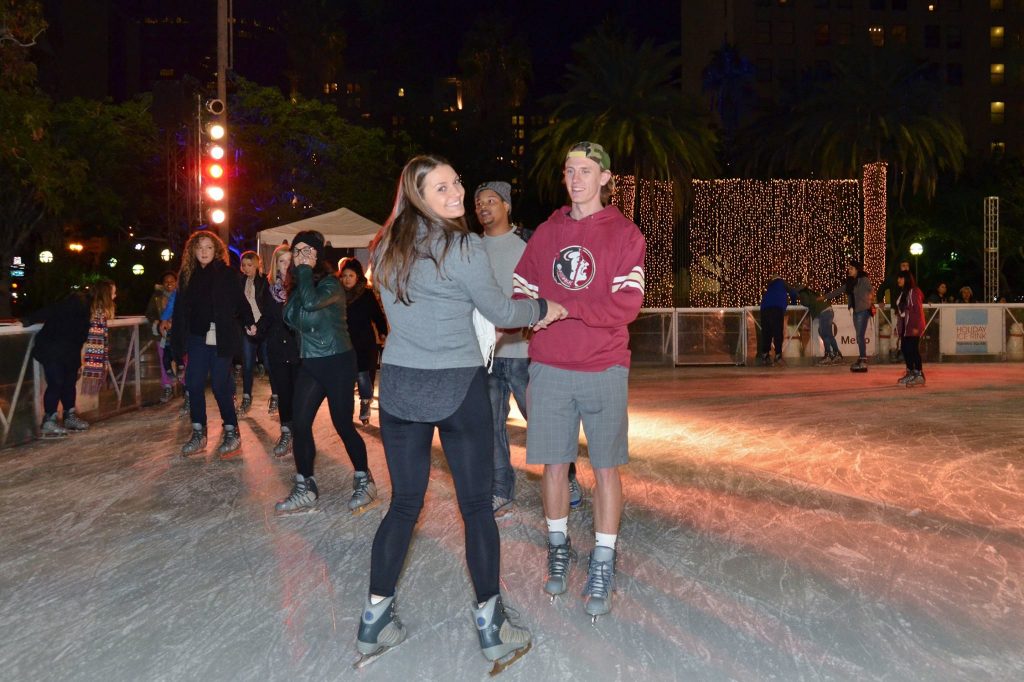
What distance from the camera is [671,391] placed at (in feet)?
46.1

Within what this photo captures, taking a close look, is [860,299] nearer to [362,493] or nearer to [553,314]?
[362,493]

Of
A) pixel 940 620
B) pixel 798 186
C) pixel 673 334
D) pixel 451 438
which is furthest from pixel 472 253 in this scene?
pixel 798 186

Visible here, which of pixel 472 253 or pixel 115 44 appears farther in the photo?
pixel 115 44

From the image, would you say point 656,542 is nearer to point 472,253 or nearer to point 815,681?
point 815,681

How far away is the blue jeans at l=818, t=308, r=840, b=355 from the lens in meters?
19.5

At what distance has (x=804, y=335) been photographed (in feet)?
66.2

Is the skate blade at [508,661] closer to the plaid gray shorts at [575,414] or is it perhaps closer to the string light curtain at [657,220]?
the plaid gray shorts at [575,414]

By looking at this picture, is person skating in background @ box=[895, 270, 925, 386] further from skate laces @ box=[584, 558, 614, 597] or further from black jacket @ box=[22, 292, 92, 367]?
skate laces @ box=[584, 558, 614, 597]

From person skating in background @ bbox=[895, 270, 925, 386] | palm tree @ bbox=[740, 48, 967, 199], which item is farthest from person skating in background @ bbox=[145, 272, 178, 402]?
palm tree @ bbox=[740, 48, 967, 199]

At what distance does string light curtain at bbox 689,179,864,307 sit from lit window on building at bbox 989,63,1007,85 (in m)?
37.5

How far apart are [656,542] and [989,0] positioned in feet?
256

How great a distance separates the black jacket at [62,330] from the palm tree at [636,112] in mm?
28114

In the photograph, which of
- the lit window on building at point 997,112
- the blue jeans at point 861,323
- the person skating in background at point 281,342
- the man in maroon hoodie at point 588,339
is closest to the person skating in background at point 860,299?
the blue jeans at point 861,323

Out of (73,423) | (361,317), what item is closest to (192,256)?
(361,317)
